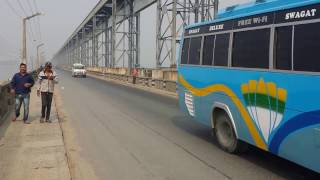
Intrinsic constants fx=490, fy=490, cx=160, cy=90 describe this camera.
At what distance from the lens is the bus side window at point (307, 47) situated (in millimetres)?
6758

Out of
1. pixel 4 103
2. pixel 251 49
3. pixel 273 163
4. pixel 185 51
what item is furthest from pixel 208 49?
pixel 4 103

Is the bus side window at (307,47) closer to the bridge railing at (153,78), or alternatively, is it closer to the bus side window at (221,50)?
the bus side window at (221,50)

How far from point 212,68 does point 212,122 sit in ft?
3.86

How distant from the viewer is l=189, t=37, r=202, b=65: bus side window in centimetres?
1153

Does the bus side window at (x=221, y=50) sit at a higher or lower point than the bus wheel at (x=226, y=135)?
higher

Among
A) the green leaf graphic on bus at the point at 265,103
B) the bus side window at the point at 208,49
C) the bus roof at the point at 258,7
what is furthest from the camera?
the bus side window at the point at 208,49

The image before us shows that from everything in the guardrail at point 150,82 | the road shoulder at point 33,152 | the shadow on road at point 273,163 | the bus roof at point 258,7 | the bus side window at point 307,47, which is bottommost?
the road shoulder at point 33,152

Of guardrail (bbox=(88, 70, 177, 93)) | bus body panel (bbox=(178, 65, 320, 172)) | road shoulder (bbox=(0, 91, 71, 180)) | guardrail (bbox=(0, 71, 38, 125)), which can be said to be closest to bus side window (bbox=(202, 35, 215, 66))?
bus body panel (bbox=(178, 65, 320, 172))

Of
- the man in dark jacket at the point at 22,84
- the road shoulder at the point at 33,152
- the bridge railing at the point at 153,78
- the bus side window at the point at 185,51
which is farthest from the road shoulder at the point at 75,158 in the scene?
the bridge railing at the point at 153,78

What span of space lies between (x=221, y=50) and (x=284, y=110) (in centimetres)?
302

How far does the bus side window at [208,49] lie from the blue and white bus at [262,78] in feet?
0.07

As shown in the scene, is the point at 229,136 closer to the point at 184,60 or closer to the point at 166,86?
the point at 184,60

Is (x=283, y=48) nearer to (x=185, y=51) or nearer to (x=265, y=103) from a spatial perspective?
(x=265, y=103)

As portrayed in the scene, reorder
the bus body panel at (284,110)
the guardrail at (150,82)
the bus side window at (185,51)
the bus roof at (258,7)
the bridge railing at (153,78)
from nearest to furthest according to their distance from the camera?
the bus body panel at (284,110)
the bus roof at (258,7)
the bus side window at (185,51)
the guardrail at (150,82)
the bridge railing at (153,78)
